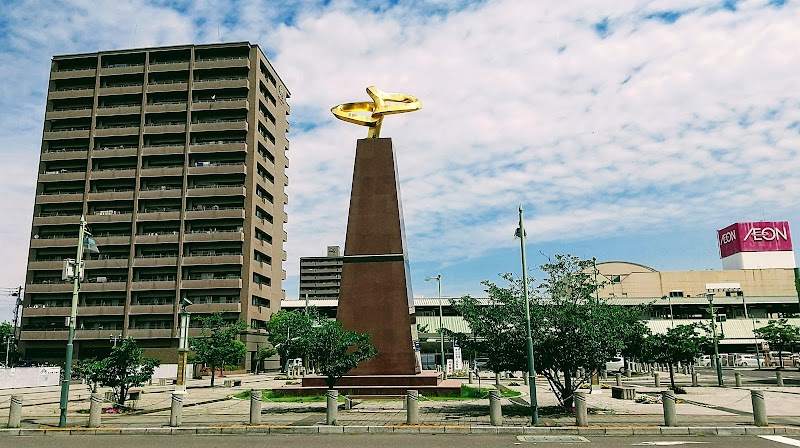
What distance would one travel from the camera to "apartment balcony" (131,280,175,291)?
2591 inches

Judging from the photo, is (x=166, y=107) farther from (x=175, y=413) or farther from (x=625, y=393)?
(x=625, y=393)

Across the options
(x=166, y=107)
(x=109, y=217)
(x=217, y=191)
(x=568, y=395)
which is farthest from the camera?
(x=166, y=107)

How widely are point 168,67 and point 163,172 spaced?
13346 mm

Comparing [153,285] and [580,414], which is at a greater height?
[153,285]

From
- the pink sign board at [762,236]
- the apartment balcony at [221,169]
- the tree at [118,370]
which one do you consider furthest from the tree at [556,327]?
the pink sign board at [762,236]

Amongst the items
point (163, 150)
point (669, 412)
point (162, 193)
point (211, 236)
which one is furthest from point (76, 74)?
point (669, 412)

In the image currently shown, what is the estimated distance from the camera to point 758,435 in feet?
49.5

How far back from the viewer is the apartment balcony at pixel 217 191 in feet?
221

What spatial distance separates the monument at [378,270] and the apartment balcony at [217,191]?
138ft

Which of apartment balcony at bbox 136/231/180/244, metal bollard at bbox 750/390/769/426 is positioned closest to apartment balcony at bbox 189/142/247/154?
apartment balcony at bbox 136/231/180/244

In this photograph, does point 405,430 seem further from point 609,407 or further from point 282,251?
point 282,251

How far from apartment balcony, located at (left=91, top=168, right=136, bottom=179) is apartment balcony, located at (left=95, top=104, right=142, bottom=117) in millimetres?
7070

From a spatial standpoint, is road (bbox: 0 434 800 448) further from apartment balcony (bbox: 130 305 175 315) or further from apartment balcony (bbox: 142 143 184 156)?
apartment balcony (bbox: 142 143 184 156)

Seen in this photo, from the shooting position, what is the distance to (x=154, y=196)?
68.7 m
